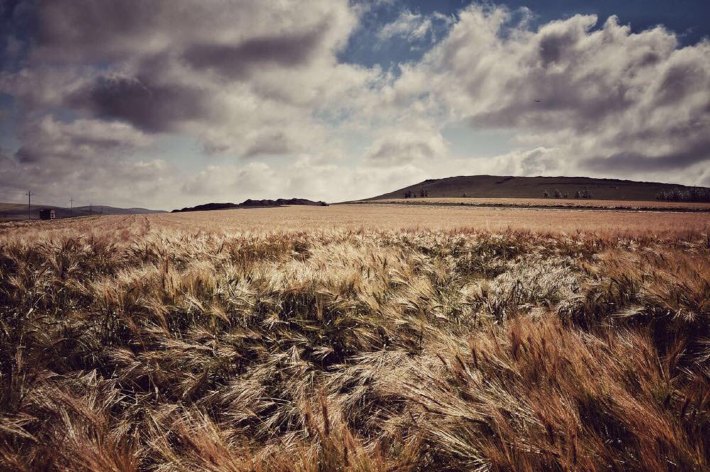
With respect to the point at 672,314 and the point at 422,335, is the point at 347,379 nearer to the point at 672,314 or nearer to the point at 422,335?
the point at 422,335

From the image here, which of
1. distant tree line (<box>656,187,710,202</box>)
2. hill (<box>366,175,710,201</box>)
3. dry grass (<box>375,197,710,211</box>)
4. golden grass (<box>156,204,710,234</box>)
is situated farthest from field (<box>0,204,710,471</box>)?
distant tree line (<box>656,187,710,202</box>)

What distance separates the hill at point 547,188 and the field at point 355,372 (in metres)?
109

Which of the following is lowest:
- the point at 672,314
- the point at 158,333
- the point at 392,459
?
the point at 392,459

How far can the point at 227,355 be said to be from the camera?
2223mm

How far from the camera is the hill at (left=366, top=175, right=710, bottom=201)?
95188 millimetres

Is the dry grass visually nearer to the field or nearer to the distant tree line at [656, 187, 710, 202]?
the distant tree line at [656, 187, 710, 202]

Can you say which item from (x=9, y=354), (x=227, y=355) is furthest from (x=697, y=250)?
(x=9, y=354)

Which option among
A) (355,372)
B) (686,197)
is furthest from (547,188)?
(355,372)

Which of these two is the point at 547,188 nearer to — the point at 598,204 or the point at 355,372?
the point at 598,204

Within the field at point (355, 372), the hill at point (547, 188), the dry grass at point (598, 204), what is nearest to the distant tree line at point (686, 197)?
the hill at point (547, 188)

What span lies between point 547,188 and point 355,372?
5173 inches

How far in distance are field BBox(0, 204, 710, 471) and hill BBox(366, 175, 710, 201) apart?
109088 mm

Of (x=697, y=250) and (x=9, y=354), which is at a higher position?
(x=697, y=250)

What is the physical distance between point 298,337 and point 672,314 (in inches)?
117
